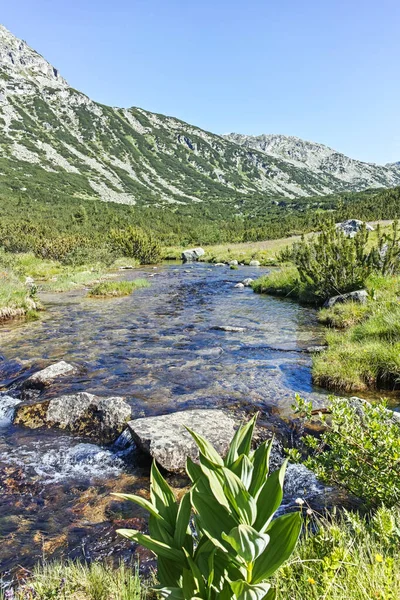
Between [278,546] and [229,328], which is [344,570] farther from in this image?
[229,328]

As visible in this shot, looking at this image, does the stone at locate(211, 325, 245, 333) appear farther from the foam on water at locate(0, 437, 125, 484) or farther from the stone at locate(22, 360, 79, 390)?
the foam on water at locate(0, 437, 125, 484)

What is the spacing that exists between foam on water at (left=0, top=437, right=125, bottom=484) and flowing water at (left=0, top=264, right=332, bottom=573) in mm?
14

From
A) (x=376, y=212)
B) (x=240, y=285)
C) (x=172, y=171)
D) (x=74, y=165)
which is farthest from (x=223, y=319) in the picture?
(x=172, y=171)

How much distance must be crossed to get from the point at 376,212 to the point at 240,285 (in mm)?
38477

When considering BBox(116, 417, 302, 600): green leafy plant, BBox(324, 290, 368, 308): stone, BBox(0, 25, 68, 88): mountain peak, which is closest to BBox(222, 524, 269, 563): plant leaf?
BBox(116, 417, 302, 600): green leafy plant

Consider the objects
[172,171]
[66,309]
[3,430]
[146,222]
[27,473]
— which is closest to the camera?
[27,473]

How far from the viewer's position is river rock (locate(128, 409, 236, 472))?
16.5ft

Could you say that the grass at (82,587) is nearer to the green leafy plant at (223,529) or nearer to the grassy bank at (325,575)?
the grassy bank at (325,575)

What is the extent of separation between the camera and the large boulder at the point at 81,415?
6172mm

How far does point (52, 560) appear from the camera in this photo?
11.4 ft

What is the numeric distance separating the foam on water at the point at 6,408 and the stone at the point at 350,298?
1065 centimetres

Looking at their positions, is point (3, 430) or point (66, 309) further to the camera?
point (66, 309)

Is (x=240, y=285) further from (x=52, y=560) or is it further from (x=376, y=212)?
(x=376, y=212)

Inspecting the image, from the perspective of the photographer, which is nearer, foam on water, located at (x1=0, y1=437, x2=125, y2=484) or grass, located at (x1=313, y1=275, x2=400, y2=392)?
foam on water, located at (x1=0, y1=437, x2=125, y2=484)
